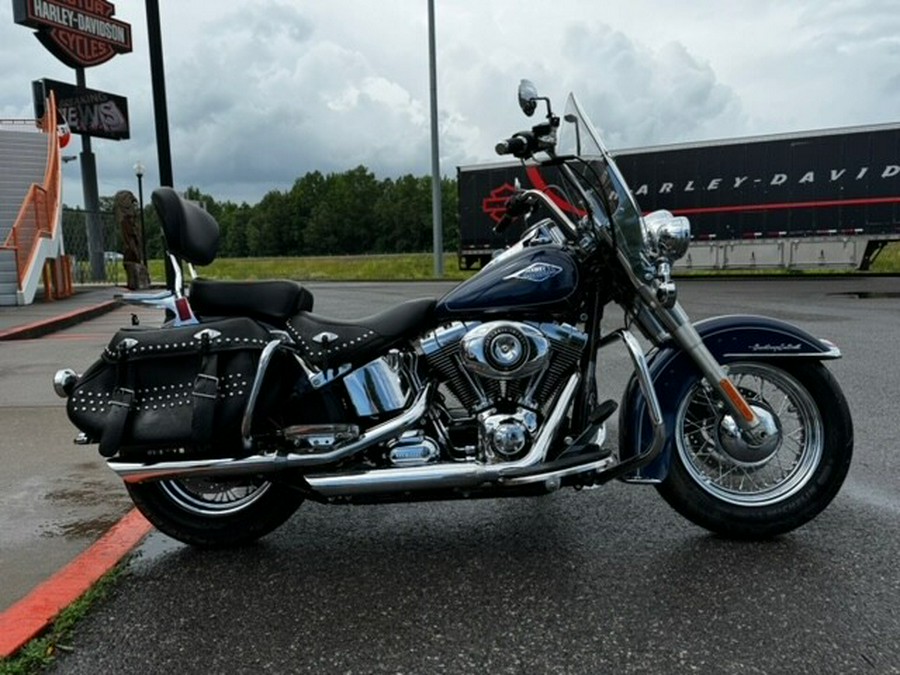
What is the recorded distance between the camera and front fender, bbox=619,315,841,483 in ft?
10.2

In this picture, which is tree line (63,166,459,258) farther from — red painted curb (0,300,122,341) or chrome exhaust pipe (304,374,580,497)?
chrome exhaust pipe (304,374,580,497)

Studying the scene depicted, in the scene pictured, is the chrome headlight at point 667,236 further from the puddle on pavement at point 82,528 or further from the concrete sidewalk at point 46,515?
the puddle on pavement at point 82,528

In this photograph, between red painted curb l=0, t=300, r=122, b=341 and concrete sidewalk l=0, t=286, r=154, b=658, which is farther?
red painted curb l=0, t=300, r=122, b=341

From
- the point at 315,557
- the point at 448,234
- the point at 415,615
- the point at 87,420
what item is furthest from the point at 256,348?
the point at 448,234

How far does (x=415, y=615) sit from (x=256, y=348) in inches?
46.7

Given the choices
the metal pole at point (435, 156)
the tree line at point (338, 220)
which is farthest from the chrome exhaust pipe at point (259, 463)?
the tree line at point (338, 220)

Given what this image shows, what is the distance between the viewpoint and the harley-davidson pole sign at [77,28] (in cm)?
2710

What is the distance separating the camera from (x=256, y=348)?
2.97m

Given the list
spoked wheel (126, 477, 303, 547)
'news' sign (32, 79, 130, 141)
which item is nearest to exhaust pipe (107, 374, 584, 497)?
spoked wheel (126, 477, 303, 547)

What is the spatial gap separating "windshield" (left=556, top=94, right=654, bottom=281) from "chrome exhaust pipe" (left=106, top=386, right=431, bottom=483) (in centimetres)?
107

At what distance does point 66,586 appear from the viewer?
2902 mm

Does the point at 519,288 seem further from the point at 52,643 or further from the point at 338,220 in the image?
the point at 338,220

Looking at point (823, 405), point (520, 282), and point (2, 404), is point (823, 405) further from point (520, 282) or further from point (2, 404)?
point (2, 404)

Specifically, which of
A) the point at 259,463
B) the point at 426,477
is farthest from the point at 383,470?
the point at 259,463
